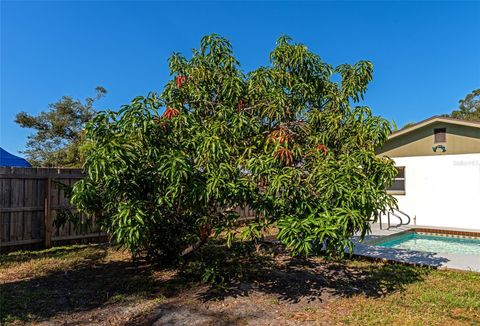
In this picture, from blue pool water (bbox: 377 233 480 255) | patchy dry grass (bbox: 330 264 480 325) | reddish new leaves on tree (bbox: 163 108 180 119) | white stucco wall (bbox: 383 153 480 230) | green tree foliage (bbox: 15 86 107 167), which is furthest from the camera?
green tree foliage (bbox: 15 86 107 167)

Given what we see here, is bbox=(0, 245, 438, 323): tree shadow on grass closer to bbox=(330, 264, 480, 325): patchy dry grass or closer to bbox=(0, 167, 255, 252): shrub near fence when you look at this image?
bbox=(330, 264, 480, 325): patchy dry grass

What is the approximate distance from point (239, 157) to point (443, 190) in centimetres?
1075

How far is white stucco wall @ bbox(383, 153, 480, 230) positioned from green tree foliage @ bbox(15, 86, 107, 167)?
27.3 metres

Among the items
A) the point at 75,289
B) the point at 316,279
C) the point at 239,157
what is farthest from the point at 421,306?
the point at 75,289

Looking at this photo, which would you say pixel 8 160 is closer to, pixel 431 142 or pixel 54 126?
pixel 431 142

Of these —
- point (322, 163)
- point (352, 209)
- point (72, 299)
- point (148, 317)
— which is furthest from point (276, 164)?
point (72, 299)

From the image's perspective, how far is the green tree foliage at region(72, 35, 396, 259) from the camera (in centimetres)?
382

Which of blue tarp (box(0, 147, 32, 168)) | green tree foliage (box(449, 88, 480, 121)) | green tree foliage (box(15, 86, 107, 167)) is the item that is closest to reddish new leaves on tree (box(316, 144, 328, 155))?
blue tarp (box(0, 147, 32, 168))

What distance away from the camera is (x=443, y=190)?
12078 millimetres

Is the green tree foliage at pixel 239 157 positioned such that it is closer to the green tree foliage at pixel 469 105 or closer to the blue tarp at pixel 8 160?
the blue tarp at pixel 8 160

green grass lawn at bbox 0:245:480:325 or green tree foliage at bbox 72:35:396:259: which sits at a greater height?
green tree foliage at bbox 72:35:396:259

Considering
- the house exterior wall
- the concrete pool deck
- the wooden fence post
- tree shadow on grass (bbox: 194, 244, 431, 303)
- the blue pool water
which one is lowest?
the blue pool water

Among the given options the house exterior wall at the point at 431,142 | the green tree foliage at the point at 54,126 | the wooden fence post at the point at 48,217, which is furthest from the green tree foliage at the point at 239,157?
the green tree foliage at the point at 54,126

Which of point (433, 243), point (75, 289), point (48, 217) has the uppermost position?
point (48, 217)
